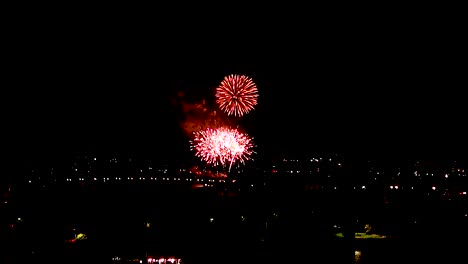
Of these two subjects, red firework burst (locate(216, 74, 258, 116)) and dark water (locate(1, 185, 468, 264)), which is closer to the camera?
dark water (locate(1, 185, 468, 264))

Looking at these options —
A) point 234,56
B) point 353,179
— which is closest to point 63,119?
point 234,56

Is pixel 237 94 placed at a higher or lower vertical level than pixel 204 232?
higher

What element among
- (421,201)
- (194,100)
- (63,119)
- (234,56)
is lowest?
(421,201)

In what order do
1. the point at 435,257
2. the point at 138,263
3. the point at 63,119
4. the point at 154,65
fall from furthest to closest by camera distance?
the point at 154,65 → the point at 63,119 → the point at 435,257 → the point at 138,263

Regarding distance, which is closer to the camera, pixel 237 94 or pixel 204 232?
pixel 204 232

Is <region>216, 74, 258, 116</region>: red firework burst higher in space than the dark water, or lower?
higher

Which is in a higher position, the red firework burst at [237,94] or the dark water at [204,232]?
the red firework burst at [237,94]

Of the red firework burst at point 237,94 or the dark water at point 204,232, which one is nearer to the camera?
the dark water at point 204,232

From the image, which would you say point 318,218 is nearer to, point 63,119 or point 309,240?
point 309,240
